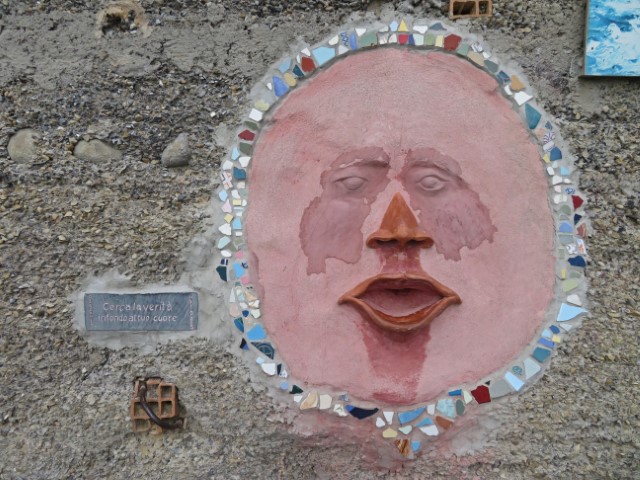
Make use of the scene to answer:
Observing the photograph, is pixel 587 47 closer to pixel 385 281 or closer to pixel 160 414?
pixel 385 281

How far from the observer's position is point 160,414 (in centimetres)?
194

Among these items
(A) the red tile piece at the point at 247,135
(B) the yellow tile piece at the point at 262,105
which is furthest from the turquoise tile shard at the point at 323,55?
(A) the red tile piece at the point at 247,135

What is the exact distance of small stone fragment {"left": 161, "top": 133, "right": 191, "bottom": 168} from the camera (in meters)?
1.96

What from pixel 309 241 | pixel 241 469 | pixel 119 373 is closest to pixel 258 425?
pixel 241 469

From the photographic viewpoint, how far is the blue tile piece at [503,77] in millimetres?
1909

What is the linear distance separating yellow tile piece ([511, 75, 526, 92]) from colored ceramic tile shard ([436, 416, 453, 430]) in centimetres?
130

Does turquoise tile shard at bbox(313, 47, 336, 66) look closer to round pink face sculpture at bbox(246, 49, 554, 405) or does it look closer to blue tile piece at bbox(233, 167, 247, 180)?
round pink face sculpture at bbox(246, 49, 554, 405)

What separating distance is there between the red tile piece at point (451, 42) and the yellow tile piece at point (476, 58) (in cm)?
6

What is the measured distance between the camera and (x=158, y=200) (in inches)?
78.0

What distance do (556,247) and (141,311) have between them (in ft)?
5.42

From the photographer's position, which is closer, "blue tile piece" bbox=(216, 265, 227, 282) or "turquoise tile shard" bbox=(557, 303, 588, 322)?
"turquoise tile shard" bbox=(557, 303, 588, 322)

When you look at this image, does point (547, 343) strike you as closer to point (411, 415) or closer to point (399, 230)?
point (411, 415)

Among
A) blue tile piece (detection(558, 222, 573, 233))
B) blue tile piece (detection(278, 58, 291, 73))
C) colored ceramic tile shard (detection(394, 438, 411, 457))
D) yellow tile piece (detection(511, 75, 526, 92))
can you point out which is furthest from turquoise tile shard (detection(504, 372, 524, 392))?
blue tile piece (detection(278, 58, 291, 73))

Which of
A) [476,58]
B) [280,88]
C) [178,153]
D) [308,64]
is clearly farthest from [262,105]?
[476,58]
